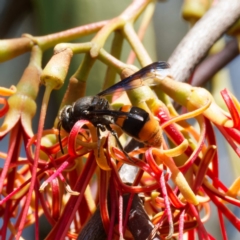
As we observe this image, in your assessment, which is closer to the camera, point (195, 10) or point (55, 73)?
point (55, 73)

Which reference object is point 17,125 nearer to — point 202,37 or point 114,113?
point 114,113

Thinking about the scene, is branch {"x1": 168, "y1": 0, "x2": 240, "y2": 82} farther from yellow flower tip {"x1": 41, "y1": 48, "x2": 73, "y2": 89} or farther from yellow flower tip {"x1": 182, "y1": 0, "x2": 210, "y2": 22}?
yellow flower tip {"x1": 41, "y1": 48, "x2": 73, "y2": 89}

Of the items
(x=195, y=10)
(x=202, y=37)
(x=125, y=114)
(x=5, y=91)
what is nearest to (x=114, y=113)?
(x=125, y=114)

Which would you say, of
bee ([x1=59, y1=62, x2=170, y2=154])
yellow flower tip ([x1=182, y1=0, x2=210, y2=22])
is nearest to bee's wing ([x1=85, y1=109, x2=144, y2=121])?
bee ([x1=59, y1=62, x2=170, y2=154])

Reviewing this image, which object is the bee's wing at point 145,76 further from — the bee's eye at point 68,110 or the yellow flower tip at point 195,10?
the yellow flower tip at point 195,10

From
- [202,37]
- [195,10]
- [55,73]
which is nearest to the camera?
[55,73]

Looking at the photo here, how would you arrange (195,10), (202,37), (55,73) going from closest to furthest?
(55,73) → (202,37) → (195,10)

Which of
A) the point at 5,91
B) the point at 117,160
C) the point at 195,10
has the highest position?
the point at 195,10

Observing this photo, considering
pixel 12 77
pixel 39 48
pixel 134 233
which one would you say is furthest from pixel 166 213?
pixel 12 77

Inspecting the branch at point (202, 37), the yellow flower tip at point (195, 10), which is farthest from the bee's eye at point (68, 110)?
the yellow flower tip at point (195, 10)
